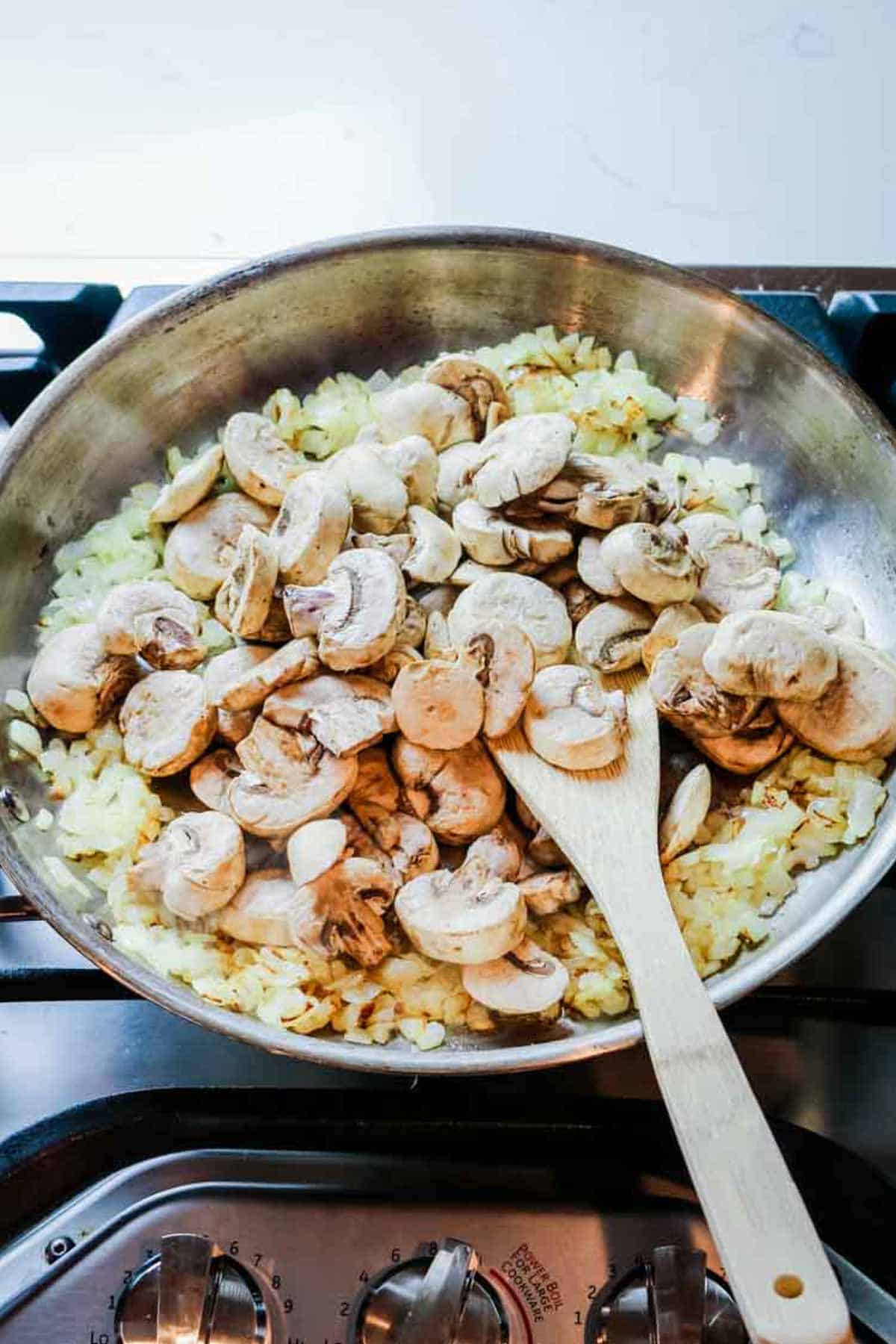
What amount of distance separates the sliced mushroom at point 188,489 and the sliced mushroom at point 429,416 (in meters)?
0.20

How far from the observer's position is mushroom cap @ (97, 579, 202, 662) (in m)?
1.11

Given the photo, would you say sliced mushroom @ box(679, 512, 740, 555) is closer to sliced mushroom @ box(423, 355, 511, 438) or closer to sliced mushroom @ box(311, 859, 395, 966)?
sliced mushroom @ box(423, 355, 511, 438)

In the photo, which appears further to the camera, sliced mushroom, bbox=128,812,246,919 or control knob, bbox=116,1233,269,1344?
sliced mushroom, bbox=128,812,246,919

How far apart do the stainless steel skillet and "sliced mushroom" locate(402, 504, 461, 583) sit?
0.35 meters

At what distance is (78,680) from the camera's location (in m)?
1.09

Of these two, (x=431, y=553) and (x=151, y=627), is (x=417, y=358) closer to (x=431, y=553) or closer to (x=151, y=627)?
(x=431, y=553)

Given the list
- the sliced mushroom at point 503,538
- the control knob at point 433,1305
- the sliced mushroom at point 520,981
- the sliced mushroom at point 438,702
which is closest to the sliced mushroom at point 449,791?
the sliced mushroom at point 438,702

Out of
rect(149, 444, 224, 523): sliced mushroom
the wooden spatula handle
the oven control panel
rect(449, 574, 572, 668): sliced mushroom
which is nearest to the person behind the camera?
the wooden spatula handle

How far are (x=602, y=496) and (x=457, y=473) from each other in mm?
184

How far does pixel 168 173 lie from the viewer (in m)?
1.83

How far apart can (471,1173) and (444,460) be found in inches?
29.9

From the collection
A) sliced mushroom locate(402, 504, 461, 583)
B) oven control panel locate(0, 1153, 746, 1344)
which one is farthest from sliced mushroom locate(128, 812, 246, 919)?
sliced mushroom locate(402, 504, 461, 583)

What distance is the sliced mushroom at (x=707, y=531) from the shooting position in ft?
3.94

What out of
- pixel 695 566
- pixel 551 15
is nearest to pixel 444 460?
pixel 695 566
